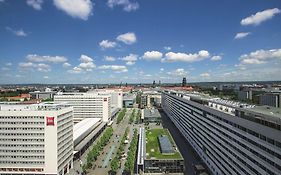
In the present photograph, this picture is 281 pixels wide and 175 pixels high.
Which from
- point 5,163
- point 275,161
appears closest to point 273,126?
point 275,161

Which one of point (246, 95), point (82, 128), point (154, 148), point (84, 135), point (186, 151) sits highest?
point (246, 95)

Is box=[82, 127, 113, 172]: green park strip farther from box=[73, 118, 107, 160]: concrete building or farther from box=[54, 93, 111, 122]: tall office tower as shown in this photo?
box=[54, 93, 111, 122]: tall office tower

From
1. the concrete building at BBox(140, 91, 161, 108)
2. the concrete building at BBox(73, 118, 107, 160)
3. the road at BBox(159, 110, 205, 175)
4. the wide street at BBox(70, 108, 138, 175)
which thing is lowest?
the wide street at BBox(70, 108, 138, 175)

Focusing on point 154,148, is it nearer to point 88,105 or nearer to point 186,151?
point 186,151

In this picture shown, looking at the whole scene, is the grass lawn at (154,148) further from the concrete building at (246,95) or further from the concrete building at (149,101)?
the concrete building at (149,101)

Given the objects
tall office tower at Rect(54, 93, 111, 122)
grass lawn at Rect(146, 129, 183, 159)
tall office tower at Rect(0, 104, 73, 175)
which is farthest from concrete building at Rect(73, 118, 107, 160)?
grass lawn at Rect(146, 129, 183, 159)

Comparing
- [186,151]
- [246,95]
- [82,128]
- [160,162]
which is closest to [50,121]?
[160,162]
